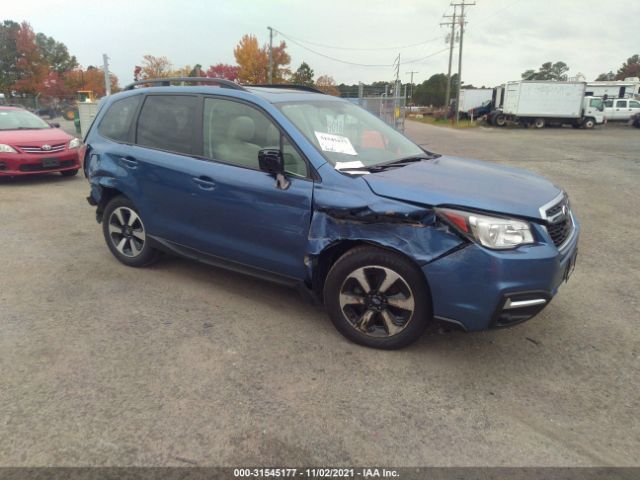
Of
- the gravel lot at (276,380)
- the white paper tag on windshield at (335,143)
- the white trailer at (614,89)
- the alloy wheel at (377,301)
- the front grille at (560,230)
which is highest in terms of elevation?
the white trailer at (614,89)

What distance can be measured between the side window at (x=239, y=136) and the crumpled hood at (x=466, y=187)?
2.19ft

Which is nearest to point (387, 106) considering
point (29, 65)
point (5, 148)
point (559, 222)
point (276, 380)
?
point (5, 148)

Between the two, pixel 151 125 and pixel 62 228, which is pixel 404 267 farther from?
pixel 62 228

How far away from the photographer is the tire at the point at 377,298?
303cm

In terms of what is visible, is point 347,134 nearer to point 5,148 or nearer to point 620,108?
point 5,148

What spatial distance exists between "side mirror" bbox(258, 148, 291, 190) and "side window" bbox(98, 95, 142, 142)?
73.9 inches

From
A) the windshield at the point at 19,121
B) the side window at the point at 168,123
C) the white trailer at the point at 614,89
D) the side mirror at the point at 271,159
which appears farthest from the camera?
the white trailer at the point at 614,89

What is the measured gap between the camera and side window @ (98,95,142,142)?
4.61 m

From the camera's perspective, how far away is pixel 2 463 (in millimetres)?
2256

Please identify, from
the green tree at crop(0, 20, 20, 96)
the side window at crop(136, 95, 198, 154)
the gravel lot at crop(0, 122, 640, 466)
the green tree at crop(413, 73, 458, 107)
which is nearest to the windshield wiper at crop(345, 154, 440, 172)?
the gravel lot at crop(0, 122, 640, 466)

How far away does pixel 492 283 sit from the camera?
2768 mm

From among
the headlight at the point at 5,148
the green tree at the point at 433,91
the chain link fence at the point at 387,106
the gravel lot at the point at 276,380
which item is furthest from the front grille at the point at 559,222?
the green tree at the point at 433,91

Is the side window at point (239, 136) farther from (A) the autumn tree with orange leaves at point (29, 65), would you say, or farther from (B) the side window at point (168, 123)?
(A) the autumn tree with orange leaves at point (29, 65)

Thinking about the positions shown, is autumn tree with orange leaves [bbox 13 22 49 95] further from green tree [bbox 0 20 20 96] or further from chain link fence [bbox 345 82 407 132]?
chain link fence [bbox 345 82 407 132]
